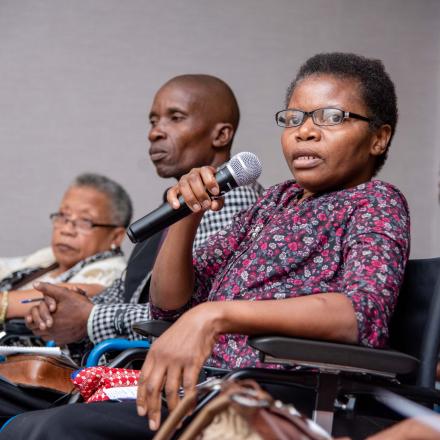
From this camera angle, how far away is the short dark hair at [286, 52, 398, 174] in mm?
1796

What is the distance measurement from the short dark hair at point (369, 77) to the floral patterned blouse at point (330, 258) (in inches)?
8.0

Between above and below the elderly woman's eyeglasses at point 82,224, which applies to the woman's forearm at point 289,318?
below

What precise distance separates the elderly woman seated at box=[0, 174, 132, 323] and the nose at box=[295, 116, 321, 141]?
1.87m

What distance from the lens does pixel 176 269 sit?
6.05ft

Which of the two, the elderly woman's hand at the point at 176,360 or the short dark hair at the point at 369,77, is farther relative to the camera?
the short dark hair at the point at 369,77

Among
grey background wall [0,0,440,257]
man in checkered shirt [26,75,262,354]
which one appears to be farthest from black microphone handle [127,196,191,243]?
grey background wall [0,0,440,257]

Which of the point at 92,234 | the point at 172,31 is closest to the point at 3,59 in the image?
the point at 172,31

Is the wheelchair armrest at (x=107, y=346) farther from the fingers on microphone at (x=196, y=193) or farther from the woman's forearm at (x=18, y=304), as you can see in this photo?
the woman's forearm at (x=18, y=304)

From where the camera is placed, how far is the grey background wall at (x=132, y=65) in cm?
437

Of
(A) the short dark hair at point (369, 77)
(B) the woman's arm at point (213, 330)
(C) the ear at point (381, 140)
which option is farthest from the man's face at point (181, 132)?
(B) the woman's arm at point (213, 330)

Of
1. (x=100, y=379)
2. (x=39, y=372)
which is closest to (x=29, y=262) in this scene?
(x=39, y=372)

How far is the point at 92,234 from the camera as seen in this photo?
12.2 feet

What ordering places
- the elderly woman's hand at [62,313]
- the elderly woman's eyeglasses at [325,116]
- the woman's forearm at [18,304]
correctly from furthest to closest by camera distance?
1. the woman's forearm at [18,304]
2. the elderly woman's hand at [62,313]
3. the elderly woman's eyeglasses at [325,116]

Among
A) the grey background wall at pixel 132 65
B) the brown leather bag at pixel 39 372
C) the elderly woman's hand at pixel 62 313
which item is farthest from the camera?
the grey background wall at pixel 132 65
